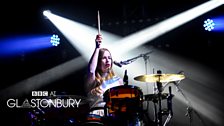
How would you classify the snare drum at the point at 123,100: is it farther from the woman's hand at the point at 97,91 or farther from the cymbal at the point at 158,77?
the woman's hand at the point at 97,91

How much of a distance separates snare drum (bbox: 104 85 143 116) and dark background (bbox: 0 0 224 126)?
2.83m

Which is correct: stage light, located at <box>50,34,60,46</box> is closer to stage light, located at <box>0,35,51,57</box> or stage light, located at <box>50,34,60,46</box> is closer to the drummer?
stage light, located at <box>0,35,51,57</box>

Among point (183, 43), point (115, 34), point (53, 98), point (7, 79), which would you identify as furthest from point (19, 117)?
point (183, 43)

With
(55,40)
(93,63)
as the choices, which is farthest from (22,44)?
(93,63)

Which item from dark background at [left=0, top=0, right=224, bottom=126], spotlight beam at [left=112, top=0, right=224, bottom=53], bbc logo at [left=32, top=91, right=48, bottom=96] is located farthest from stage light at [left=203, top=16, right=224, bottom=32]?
bbc logo at [left=32, top=91, right=48, bottom=96]

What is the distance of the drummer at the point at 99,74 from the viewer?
22.6 feet

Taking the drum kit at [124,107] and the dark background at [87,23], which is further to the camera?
the dark background at [87,23]

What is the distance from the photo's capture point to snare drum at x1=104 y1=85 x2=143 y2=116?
13.5 ft

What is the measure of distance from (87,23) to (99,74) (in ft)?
4.34

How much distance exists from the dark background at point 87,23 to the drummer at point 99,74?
25 centimetres

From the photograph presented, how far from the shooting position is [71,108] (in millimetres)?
5039

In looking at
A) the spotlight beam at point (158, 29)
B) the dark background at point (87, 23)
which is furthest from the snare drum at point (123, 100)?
the spotlight beam at point (158, 29)

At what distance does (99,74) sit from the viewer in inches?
278

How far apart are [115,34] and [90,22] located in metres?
0.67
